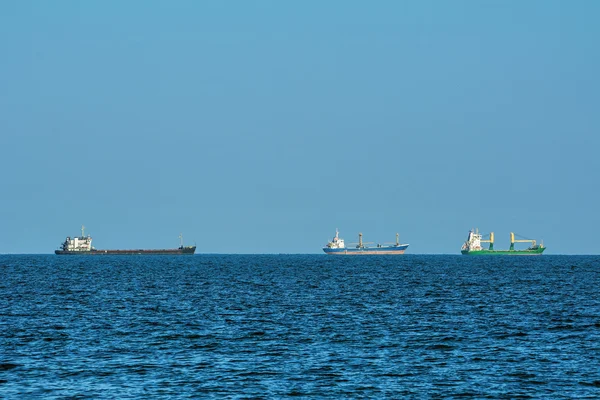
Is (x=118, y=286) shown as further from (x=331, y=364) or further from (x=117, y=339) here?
(x=331, y=364)

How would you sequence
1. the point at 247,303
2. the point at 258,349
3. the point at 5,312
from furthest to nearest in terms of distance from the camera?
the point at 247,303 < the point at 5,312 < the point at 258,349

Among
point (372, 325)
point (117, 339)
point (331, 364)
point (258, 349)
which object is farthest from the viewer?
point (372, 325)

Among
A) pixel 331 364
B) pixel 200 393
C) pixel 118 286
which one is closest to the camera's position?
pixel 200 393

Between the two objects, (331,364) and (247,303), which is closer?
(331,364)

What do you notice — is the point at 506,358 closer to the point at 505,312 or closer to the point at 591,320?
the point at 591,320

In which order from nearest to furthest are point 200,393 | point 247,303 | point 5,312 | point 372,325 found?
point 200,393 → point 372,325 → point 5,312 → point 247,303

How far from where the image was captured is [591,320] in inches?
2302

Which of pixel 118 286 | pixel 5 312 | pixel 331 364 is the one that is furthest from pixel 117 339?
pixel 118 286

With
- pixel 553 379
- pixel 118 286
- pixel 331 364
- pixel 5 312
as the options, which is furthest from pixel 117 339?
pixel 118 286

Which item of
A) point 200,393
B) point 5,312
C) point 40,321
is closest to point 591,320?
point 200,393

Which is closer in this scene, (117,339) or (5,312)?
(117,339)

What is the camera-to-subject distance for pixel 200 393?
3291cm

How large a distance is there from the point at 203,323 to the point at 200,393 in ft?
75.6

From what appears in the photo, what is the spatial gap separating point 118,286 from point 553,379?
74074 mm
